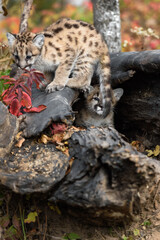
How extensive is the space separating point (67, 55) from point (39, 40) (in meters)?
0.45

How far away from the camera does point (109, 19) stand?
16.5ft

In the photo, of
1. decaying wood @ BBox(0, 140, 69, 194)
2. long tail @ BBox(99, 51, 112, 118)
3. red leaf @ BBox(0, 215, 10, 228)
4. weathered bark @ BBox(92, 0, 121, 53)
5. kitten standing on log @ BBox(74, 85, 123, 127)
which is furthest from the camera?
weathered bark @ BBox(92, 0, 121, 53)

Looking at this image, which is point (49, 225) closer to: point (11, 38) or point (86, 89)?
point (86, 89)

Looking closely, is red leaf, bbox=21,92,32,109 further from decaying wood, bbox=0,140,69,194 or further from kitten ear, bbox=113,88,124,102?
kitten ear, bbox=113,88,124,102

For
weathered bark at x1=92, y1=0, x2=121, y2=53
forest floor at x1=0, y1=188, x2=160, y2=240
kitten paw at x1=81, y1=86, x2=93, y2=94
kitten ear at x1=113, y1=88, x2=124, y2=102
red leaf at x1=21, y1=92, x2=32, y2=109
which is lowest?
forest floor at x1=0, y1=188, x2=160, y2=240

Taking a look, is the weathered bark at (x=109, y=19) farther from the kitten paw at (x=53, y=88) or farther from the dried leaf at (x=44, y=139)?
the dried leaf at (x=44, y=139)

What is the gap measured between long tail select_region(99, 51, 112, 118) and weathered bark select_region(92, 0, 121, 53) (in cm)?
106

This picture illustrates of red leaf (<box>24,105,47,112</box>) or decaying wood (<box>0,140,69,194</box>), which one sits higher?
red leaf (<box>24,105,47,112</box>)

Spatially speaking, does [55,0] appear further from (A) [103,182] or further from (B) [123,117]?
(A) [103,182]

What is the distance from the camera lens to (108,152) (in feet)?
7.77

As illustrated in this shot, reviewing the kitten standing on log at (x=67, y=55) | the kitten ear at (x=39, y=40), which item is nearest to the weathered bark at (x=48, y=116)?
the kitten standing on log at (x=67, y=55)

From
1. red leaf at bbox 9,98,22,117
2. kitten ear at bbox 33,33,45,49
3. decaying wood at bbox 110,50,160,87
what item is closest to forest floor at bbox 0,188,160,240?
red leaf at bbox 9,98,22,117

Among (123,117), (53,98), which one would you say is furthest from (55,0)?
(53,98)

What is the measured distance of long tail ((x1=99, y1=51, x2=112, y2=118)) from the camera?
3.80 meters
